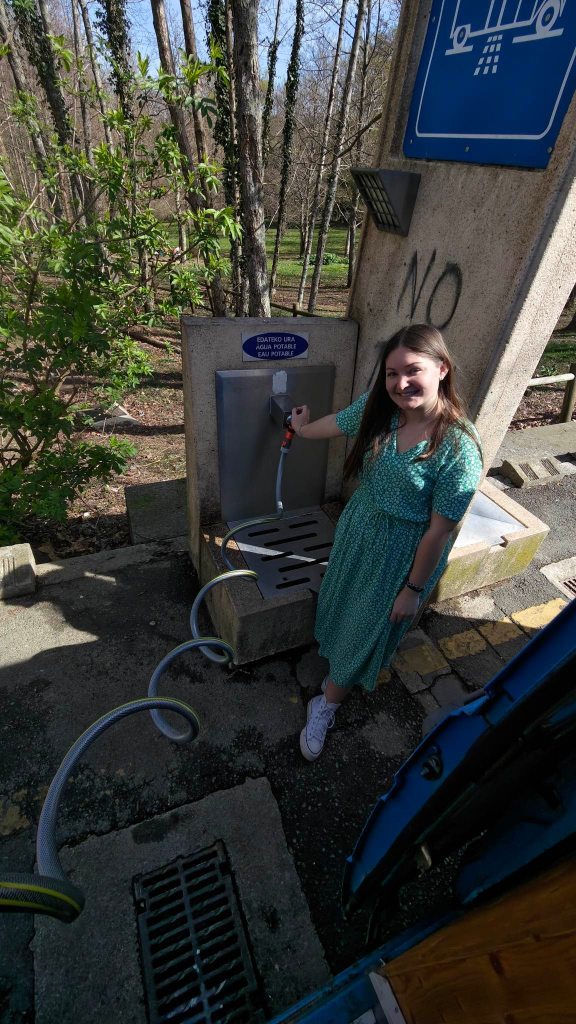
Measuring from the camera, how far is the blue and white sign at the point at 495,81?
1.61 m

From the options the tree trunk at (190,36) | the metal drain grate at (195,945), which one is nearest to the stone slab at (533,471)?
the metal drain grate at (195,945)

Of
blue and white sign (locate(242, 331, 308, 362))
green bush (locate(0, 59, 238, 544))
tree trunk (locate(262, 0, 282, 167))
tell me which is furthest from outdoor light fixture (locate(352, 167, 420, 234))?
tree trunk (locate(262, 0, 282, 167))

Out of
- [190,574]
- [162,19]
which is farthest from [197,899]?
[162,19]

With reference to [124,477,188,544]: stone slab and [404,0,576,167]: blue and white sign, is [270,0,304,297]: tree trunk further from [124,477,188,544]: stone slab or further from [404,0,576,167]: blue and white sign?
[404,0,576,167]: blue and white sign

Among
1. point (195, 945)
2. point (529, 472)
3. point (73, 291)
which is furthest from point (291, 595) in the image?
point (529, 472)

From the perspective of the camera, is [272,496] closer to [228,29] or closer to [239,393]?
[239,393]

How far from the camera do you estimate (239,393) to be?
8.15ft

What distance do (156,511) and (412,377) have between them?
271 cm

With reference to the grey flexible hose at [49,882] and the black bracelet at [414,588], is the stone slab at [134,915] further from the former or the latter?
the black bracelet at [414,588]

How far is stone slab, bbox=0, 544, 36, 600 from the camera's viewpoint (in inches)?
118

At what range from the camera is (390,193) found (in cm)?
219

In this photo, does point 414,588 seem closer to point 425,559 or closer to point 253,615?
point 425,559

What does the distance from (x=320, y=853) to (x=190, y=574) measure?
185 cm

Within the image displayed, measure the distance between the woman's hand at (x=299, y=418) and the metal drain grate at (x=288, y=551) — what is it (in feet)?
2.52
